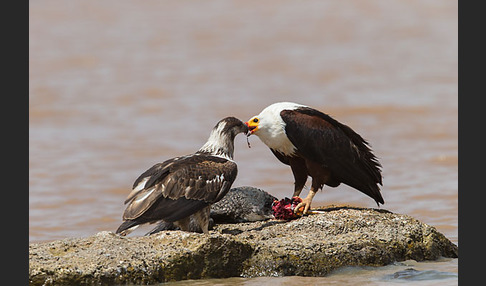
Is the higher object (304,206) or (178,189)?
(178,189)

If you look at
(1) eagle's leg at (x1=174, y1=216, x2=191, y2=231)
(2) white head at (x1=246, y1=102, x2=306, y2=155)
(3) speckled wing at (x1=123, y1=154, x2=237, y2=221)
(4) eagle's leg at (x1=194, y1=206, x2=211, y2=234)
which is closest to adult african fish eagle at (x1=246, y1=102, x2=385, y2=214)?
(2) white head at (x1=246, y1=102, x2=306, y2=155)

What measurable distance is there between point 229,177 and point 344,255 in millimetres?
1621

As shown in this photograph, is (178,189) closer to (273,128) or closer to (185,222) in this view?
(185,222)

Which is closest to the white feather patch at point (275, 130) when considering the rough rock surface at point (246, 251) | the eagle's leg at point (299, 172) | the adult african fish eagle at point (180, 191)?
the eagle's leg at point (299, 172)

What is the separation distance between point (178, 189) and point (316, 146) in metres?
1.73

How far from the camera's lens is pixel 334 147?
10.2 m

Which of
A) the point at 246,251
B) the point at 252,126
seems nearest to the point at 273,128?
the point at 252,126

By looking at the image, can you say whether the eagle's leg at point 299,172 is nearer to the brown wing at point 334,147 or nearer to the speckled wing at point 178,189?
the brown wing at point 334,147

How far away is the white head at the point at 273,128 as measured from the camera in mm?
10086

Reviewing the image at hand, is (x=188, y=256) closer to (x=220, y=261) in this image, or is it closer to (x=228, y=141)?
(x=220, y=261)

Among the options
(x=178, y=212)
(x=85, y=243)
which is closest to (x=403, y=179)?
(x=178, y=212)

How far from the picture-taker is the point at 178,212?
9.27m

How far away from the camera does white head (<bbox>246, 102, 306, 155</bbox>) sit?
10086 mm

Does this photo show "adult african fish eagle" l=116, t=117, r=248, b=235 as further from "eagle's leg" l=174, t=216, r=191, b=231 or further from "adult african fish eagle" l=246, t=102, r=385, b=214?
"adult african fish eagle" l=246, t=102, r=385, b=214
